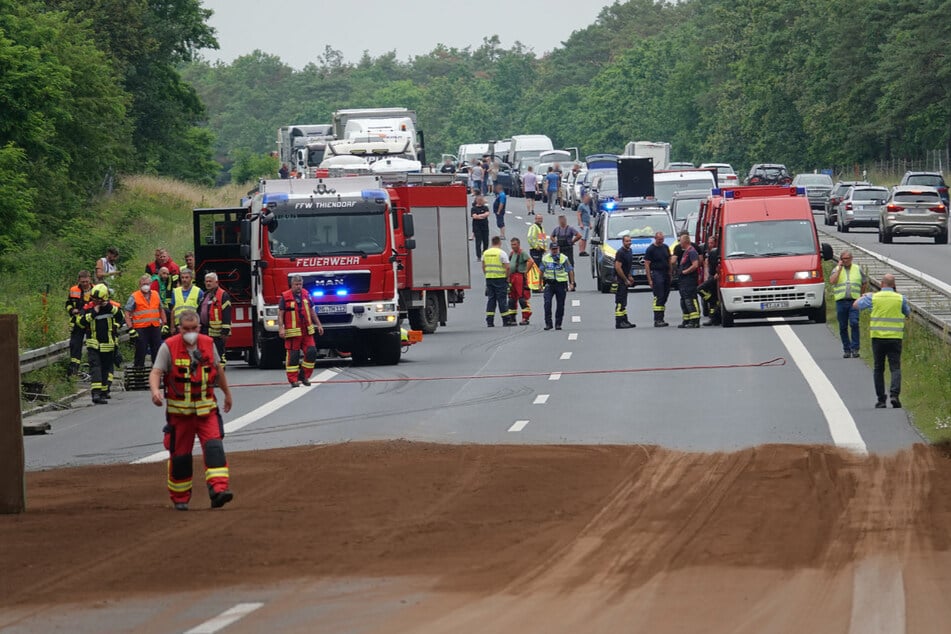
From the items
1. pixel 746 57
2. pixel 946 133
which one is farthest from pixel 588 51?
pixel 946 133

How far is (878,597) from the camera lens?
35.4 ft

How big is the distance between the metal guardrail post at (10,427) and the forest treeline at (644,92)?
35385mm

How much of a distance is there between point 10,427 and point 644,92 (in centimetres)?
13000

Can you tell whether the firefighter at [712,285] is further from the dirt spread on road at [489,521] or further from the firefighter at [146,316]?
the dirt spread on road at [489,521]

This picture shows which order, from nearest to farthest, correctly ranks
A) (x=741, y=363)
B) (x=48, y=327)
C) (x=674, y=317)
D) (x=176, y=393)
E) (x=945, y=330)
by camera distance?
(x=176, y=393), (x=945, y=330), (x=741, y=363), (x=48, y=327), (x=674, y=317)

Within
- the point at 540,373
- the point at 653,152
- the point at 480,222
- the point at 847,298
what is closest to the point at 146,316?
the point at 540,373

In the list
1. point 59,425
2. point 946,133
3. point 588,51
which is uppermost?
point 588,51

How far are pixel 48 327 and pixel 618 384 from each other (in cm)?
1118

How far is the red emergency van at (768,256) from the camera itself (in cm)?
3491

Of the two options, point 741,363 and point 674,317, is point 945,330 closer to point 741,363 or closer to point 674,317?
point 741,363

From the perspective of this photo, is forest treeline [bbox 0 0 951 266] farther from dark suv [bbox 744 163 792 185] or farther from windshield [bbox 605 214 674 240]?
windshield [bbox 605 214 674 240]

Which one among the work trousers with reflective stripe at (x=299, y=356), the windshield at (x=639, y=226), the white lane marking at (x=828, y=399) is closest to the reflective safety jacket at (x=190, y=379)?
the white lane marking at (x=828, y=399)

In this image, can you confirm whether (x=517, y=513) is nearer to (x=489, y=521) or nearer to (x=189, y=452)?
(x=489, y=521)

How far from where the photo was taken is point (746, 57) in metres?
118
